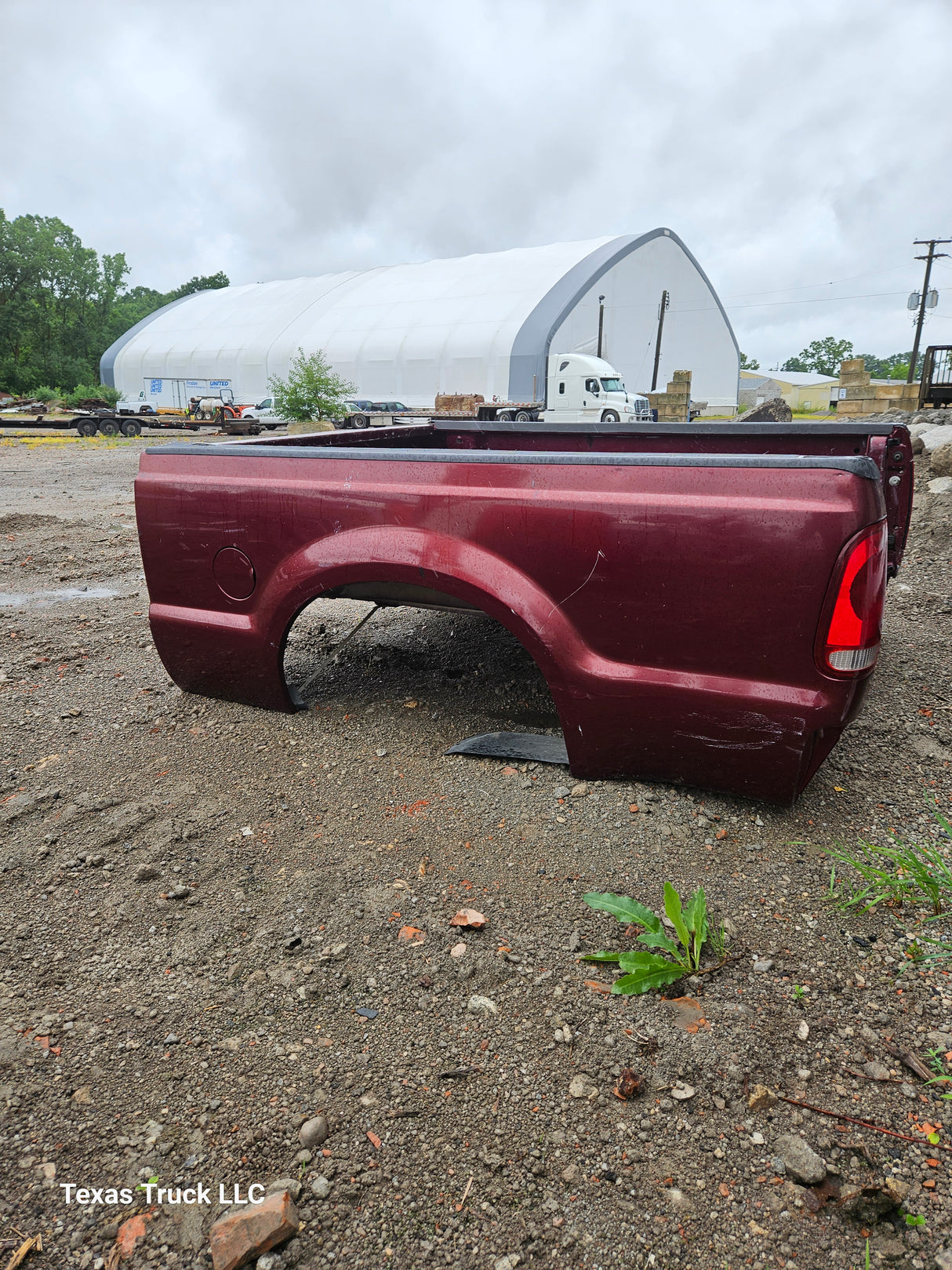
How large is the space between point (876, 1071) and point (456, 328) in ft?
131

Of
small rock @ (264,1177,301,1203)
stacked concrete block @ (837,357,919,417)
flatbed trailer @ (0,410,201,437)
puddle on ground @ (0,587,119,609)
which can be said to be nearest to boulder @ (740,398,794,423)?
stacked concrete block @ (837,357,919,417)

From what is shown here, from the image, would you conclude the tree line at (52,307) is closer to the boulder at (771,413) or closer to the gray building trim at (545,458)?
the boulder at (771,413)

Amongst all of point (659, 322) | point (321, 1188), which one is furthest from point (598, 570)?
point (659, 322)

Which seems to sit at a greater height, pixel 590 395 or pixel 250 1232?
pixel 590 395

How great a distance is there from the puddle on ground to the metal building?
106 ft

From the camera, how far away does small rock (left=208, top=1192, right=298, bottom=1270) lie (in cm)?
132

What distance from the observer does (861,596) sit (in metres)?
2.11

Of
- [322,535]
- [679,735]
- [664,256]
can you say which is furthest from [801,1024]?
[664,256]

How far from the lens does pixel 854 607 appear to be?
211 cm

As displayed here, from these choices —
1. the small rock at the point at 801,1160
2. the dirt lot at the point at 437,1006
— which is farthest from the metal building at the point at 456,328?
the small rock at the point at 801,1160

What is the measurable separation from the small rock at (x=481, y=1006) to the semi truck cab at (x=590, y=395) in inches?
1119

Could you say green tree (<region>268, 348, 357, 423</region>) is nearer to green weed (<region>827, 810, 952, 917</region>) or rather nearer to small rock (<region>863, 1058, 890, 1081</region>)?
green weed (<region>827, 810, 952, 917</region>)

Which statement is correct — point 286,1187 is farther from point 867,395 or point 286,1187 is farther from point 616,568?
point 867,395

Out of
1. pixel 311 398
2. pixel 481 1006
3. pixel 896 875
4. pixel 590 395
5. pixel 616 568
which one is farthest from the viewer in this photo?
pixel 590 395
